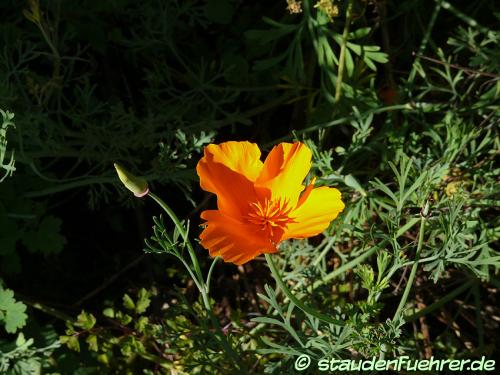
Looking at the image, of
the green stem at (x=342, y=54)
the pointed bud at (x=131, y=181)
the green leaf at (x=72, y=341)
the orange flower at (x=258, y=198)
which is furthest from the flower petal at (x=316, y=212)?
the green leaf at (x=72, y=341)

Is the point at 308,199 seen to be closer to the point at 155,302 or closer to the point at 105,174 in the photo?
the point at 105,174

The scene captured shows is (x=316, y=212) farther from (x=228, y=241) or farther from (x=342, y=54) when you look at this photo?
(x=342, y=54)

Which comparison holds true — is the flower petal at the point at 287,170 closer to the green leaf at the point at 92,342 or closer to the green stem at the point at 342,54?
the green stem at the point at 342,54

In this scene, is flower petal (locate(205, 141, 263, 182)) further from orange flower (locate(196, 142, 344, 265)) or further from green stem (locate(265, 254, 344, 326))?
green stem (locate(265, 254, 344, 326))

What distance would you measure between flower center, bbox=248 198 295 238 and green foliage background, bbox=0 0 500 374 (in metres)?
0.29

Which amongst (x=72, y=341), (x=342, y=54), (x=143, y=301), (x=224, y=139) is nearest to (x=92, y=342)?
(x=72, y=341)

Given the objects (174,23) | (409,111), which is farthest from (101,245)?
(409,111)

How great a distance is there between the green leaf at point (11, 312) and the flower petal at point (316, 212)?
0.89 m

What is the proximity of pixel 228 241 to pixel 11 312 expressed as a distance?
2.86 ft

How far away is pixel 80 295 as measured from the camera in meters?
2.32

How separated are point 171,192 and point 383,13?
35.8 inches

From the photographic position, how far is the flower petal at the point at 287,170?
4.87 feet

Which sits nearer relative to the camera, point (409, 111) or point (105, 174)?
point (105, 174)

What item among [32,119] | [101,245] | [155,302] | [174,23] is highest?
[174,23]
